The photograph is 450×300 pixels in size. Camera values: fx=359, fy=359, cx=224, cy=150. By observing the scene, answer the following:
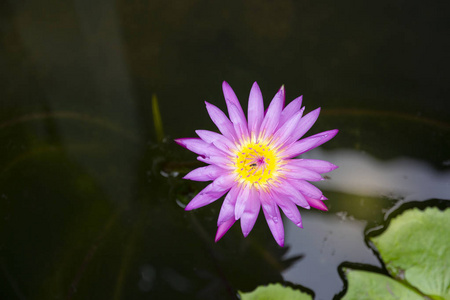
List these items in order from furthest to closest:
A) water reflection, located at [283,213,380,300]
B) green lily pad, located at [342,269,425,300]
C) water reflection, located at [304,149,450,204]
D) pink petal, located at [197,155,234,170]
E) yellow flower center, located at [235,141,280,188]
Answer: water reflection, located at [304,149,450,204] → water reflection, located at [283,213,380,300] → green lily pad, located at [342,269,425,300] → yellow flower center, located at [235,141,280,188] → pink petal, located at [197,155,234,170]

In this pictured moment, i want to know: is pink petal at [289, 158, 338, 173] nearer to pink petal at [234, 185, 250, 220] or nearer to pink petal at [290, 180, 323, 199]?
pink petal at [290, 180, 323, 199]

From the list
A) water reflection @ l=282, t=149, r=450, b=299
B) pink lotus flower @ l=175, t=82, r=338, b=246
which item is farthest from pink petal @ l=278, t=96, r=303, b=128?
water reflection @ l=282, t=149, r=450, b=299

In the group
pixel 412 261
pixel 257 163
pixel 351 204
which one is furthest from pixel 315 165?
pixel 412 261

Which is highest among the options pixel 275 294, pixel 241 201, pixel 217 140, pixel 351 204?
pixel 351 204

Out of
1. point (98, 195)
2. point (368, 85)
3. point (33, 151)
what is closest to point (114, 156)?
point (98, 195)

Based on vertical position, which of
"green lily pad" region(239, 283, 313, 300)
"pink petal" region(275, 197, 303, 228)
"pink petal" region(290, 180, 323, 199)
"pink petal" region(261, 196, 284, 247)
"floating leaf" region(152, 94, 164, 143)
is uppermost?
"floating leaf" region(152, 94, 164, 143)

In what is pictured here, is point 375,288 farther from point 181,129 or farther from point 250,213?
point 181,129
